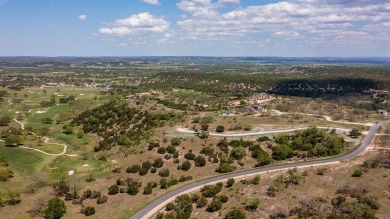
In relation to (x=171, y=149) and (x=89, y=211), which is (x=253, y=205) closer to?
(x=89, y=211)

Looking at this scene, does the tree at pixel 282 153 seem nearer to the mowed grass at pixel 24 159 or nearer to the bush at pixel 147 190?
the bush at pixel 147 190

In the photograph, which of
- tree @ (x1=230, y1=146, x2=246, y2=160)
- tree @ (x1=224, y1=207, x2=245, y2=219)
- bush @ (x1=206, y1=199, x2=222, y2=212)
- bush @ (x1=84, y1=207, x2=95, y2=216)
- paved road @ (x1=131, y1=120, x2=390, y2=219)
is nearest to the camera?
tree @ (x1=224, y1=207, x2=245, y2=219)

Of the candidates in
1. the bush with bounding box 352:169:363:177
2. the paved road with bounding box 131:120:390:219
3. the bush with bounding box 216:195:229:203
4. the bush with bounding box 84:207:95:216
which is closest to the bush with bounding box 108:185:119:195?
the bush with bounding box 84:207:95:216

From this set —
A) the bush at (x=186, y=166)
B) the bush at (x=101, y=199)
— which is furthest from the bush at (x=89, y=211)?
the bush at (x=186, y=166)

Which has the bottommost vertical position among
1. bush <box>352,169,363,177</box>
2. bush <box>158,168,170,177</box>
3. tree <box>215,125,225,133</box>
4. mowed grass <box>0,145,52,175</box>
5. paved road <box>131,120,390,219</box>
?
mowed grass <box>0,145,52,175</box>

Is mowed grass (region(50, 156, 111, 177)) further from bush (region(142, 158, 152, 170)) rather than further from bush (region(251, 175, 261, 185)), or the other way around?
bush (region(251, 175, 261, 185))

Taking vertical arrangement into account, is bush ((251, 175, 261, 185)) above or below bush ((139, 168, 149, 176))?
above

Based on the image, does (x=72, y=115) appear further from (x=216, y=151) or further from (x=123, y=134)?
(x=216, y=151)
